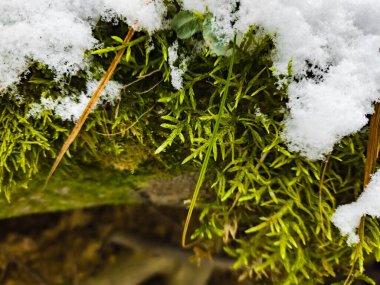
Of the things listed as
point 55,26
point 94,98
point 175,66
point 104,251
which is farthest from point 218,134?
point 104,251

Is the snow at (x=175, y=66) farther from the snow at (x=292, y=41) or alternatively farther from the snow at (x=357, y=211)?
the snow at (x=357, y=211)

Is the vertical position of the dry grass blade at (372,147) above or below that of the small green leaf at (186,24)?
below

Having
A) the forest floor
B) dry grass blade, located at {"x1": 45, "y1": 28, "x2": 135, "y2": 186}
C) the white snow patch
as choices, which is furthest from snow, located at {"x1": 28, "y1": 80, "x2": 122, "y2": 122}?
the forest floor

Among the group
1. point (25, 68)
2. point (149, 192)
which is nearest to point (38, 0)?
point (25, 68)

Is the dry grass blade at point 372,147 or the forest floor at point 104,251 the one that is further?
the forest floor at point 104,251

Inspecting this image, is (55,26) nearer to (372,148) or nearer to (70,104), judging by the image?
(70,104)

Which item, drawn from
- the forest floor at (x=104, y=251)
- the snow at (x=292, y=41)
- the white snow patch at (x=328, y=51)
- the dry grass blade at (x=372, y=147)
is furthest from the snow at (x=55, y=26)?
the forest floor at (x=104, y=251)
